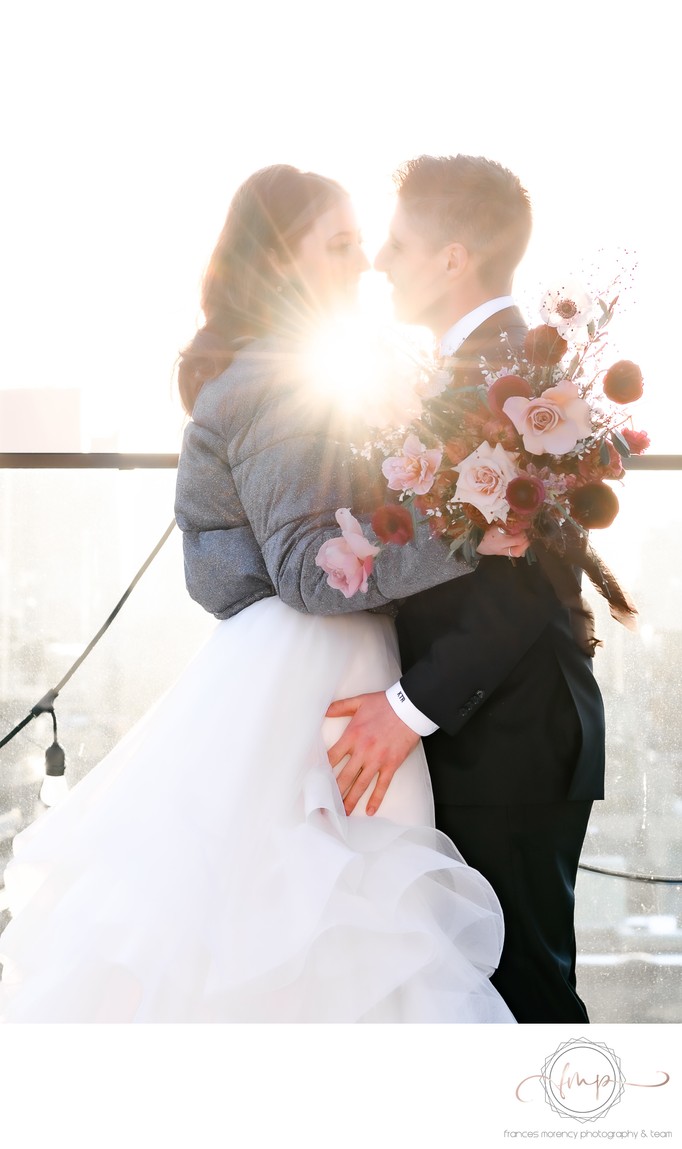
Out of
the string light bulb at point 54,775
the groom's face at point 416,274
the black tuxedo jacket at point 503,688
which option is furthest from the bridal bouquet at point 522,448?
the string light bulb at point 54,775

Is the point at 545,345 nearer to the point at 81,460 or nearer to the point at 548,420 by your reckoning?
the point at 548,420

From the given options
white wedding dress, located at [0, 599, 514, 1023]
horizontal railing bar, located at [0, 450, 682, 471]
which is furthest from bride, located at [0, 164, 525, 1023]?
horizontal railing bar, located at [0, 450, 682, 471]

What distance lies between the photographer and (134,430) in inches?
91.2

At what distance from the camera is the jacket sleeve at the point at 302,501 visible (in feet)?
4.77

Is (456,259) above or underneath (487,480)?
above

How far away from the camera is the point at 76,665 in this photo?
2270 millimetres

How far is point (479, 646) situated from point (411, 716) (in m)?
0.15

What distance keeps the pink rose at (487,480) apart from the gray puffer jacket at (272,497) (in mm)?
114

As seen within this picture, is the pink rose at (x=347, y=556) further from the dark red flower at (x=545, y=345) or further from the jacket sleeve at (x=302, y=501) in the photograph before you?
the dark red flower at (x=545, y=345)

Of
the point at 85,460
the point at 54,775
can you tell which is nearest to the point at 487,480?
the point at 85,460

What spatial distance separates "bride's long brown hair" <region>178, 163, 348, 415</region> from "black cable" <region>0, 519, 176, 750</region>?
580mm

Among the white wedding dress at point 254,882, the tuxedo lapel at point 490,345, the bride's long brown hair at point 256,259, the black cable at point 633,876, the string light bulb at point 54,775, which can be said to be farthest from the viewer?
the black cable at point 633,876

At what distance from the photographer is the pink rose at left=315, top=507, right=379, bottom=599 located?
1396 millimetres

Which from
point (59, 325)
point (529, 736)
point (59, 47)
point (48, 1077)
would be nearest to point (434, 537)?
point (529, 736)
